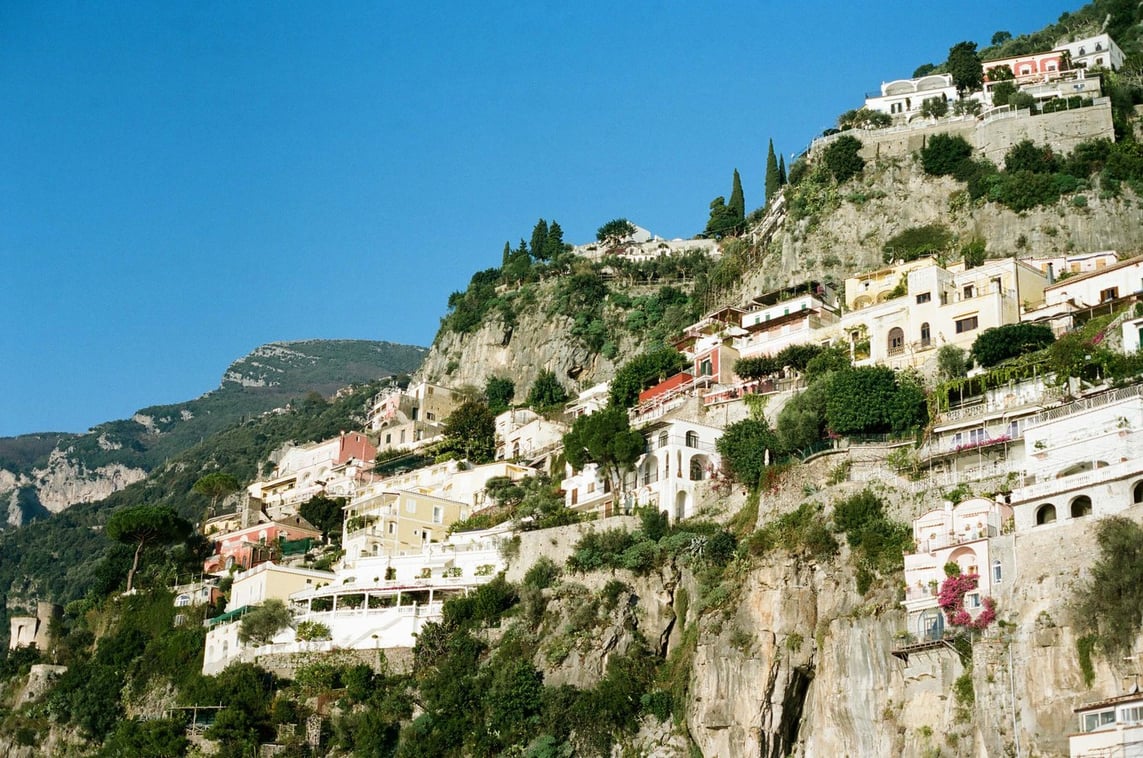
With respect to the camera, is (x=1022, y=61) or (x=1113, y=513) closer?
(x=1113, y=513)

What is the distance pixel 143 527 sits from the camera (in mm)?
80500

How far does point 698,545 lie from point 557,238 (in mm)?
66963

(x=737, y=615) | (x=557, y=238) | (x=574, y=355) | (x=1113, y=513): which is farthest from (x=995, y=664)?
(x=557, y=238)

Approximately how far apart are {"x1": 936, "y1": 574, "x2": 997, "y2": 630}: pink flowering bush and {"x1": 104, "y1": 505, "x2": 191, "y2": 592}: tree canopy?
164ft

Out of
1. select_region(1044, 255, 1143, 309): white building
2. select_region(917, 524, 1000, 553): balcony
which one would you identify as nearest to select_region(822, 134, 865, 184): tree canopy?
select_region(1044, 255, 1143, 309): white building

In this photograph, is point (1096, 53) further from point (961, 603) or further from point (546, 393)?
point (961, 603)

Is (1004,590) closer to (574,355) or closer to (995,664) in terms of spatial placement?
(995,664)

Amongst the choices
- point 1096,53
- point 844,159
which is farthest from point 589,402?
point 1096,53

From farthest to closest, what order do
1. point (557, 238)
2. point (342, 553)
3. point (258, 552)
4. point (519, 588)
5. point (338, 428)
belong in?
1. point (338, 428)
2. point (557, 238)
3. point (258, 552)
4. point (342, 553)
5. point (519, 588)

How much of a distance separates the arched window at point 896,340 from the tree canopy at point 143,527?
134ft

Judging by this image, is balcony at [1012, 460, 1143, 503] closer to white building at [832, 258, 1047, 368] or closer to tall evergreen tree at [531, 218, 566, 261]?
white building at [832, 258, 1047, 368]

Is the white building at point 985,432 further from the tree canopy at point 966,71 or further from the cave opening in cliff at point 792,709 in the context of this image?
the tree canopy at point 966,71

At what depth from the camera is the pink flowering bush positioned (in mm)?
42031

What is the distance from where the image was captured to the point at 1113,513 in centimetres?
4138
